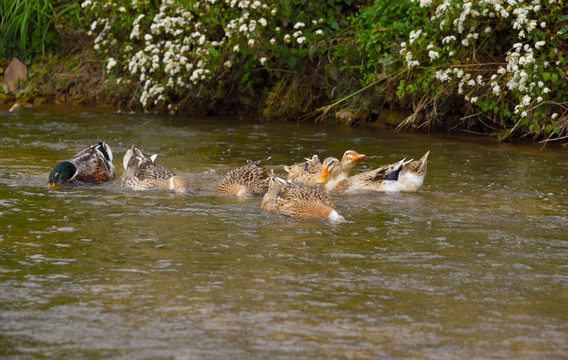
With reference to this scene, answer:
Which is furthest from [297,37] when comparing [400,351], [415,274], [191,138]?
[400,351]

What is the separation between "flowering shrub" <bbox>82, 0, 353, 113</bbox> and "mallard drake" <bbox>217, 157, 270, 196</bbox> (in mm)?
4874

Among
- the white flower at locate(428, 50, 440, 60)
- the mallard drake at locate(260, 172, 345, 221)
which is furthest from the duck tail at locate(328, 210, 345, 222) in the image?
the white flower at locate(428, 50, 440, 60)

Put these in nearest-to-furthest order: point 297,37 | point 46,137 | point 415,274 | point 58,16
Answer: point 415,274 < point 46,137 < point 297,37 < point 58,16

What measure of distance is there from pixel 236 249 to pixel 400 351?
8.03ft

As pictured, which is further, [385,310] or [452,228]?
[452,228]

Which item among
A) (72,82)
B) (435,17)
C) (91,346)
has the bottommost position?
(91,346)

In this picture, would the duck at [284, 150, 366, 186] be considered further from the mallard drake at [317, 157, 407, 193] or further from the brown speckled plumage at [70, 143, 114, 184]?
the brown speckled plumage at [70, 143, 114, 184]

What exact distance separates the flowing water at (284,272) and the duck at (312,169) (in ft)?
2.10

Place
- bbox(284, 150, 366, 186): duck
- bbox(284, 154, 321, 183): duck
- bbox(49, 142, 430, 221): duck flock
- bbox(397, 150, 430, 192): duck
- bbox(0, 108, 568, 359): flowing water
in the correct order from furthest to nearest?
Answer: 1. bbox(284, 154, 321, 183): duck
2. bbox(284, 150, 366, 186): duck
3. bbox(397, 150, 430, 192): duck
4. bbox(49, 142, 430, 221): duck flock
5. bbox(0, 108, 568, 359): flowing water

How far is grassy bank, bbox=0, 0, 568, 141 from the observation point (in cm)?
1225

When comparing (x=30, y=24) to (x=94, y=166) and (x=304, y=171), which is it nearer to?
(x=94, y=166)

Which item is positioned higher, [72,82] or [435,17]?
[435,17]

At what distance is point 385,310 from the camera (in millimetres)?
5688

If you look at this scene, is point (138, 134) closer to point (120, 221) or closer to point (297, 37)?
point (297, 37)
